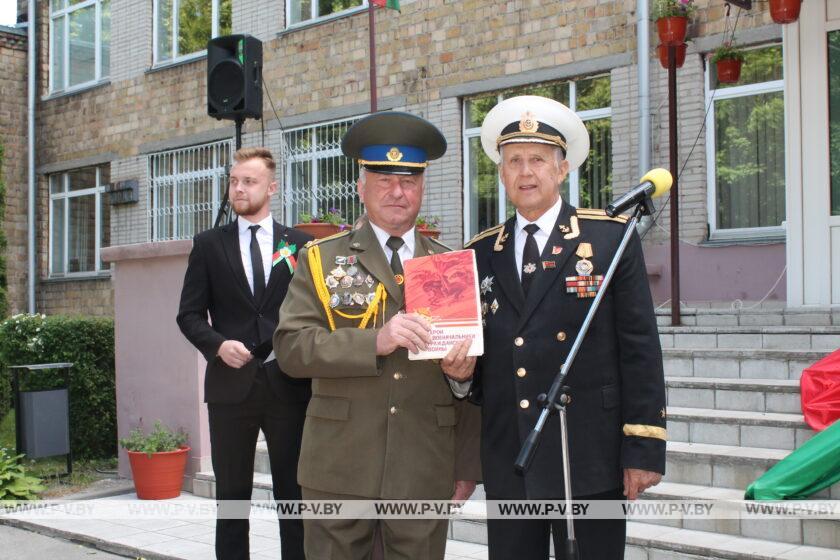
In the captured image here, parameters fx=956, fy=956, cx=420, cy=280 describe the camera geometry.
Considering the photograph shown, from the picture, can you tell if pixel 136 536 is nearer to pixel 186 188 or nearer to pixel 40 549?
pixel 40 549

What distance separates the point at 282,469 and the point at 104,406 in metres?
4.87

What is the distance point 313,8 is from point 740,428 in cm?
955

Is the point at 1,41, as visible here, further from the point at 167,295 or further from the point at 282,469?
the point at 282,469

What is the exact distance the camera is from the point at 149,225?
15211 millimetres

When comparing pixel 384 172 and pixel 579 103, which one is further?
pixel 579 103

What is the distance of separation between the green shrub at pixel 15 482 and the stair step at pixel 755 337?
480 cm

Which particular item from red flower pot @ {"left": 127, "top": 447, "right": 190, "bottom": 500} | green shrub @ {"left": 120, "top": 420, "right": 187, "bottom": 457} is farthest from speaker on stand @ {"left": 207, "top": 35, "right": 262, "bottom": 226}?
red flower pot @ {"left": 127, "top": 447, "right": 190, "bottom": 500}

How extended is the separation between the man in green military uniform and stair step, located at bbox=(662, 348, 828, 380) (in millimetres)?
3957

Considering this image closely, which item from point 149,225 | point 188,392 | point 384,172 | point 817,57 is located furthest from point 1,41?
point 384,172

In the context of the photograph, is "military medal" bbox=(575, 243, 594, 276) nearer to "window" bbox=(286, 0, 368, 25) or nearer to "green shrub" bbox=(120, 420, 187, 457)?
"green shrub" bbox=(120, 420, 187, 457)

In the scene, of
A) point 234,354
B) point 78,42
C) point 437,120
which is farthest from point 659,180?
point 78,42

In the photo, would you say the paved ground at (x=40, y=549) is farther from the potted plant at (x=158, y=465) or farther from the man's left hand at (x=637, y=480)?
the man's left hand at (x=637, y=480)

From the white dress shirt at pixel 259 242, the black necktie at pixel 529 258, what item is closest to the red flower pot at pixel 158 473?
the white dress shirt at pixel 259 242

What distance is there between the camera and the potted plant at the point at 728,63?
8.77m
